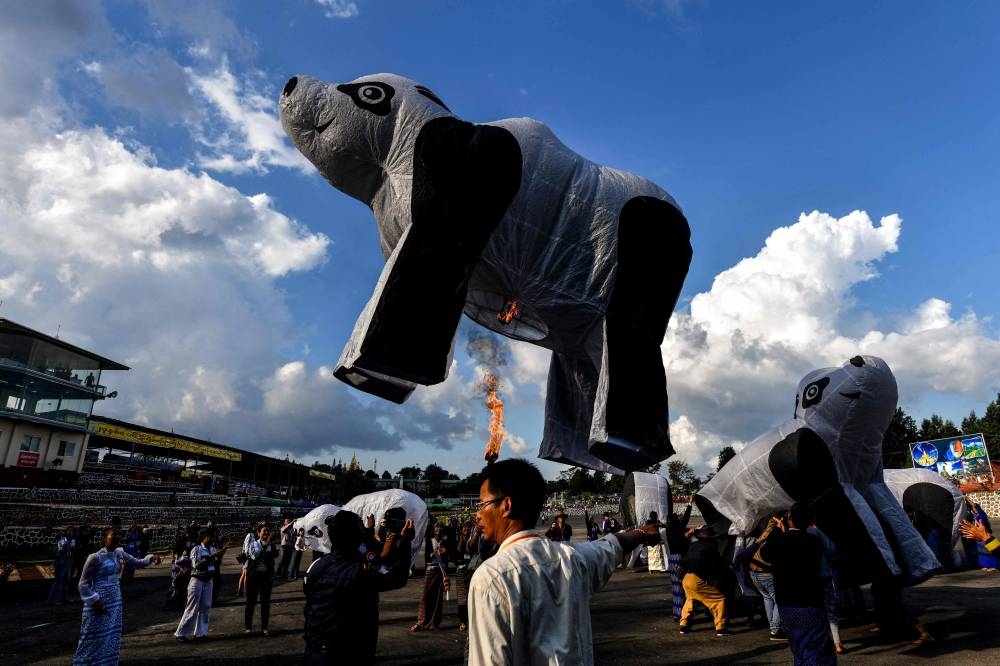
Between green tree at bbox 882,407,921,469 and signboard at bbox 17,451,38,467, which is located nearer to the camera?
signboard at bbox 17,451,38,467

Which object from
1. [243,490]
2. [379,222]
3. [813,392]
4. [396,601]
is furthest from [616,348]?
Result: [243,490]

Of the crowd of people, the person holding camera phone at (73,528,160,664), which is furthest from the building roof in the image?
the person holding camera phone at (73,528,160,664)

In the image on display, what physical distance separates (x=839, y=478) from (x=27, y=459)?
111 feet

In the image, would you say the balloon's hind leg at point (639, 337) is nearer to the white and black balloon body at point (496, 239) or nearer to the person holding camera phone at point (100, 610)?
the white and black balloon body at point (496, 239)

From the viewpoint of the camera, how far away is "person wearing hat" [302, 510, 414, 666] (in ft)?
10.8

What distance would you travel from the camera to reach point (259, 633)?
8.25 m

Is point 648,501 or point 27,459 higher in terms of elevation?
point 27,459

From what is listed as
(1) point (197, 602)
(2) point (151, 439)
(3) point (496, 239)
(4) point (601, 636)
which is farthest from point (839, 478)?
(2) point (151, 439)

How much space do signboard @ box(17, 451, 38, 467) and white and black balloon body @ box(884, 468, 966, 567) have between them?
3409cm

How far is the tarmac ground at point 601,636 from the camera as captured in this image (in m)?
6.71

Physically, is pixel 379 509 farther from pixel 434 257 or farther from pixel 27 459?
pixel 27 459

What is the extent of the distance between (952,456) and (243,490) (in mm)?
47676

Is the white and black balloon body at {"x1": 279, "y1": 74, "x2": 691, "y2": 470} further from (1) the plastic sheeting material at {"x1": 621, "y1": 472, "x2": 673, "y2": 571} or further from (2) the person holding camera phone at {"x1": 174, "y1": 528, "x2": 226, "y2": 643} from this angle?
(1) the plastic sheeting material at {"x1": 621, "y1": 472, "x2": 673, "y2": 571}

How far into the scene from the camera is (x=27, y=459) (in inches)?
1099
